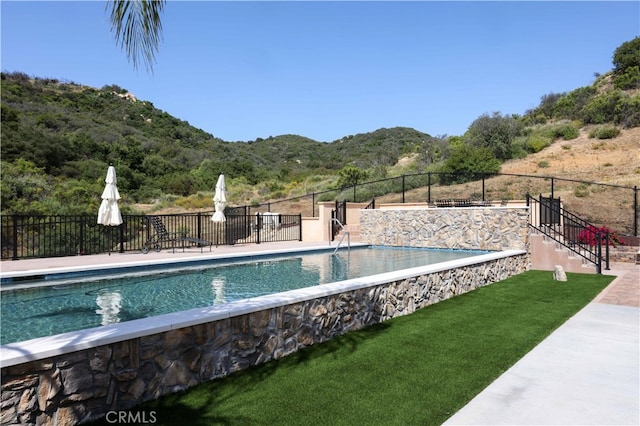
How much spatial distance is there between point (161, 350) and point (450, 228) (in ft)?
37.8

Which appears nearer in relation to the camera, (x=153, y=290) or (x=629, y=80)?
(x=153, y=290)

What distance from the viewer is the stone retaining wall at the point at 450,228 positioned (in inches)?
451

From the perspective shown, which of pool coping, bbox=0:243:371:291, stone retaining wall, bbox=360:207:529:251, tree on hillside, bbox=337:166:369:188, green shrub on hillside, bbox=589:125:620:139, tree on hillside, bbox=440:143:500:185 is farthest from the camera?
green shrub on hillside, bbox=589:125:620:139

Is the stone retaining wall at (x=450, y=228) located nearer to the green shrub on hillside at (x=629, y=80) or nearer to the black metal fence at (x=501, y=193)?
the black metal fence at (x=501, y=193)

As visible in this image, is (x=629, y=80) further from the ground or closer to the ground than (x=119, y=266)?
further from the ground

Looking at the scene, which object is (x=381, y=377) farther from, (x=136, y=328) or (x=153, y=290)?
(x=153, y=290)

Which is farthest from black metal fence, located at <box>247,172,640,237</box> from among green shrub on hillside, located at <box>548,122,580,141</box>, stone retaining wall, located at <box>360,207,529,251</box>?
green shrub on hillside, located at <box>548,122,580,141</box>

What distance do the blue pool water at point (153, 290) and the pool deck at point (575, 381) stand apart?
410cm

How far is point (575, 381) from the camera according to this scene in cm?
374

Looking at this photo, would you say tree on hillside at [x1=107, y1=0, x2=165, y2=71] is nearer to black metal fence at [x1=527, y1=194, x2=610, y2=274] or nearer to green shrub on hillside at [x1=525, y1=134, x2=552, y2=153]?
black metal fence at [x1=527, y1=194, x2=610, y2=274]

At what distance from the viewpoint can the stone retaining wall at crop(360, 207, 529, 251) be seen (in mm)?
11461

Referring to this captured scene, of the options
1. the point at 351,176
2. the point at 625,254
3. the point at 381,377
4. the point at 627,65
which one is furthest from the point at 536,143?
the point at 381,377

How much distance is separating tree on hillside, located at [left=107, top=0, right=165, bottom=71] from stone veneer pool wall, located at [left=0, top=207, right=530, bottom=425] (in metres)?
2.01

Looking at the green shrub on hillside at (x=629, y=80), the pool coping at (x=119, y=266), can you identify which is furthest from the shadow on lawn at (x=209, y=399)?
the green shrub on hillside at (x=629, y=80)
